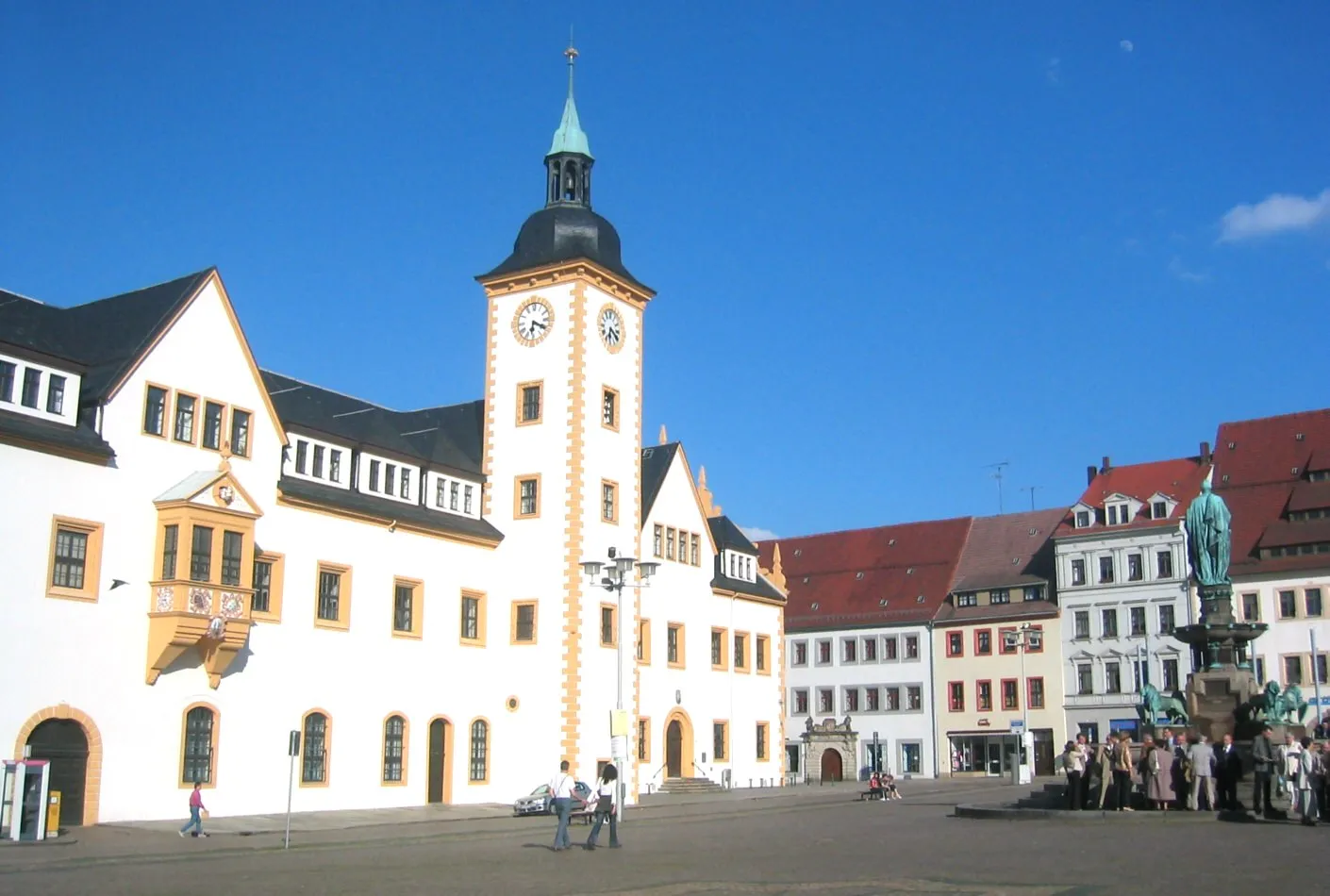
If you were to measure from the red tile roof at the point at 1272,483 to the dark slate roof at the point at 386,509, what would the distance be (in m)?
42.3

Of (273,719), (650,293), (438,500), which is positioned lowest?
(273,719)

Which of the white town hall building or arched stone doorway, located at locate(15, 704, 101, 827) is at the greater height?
the white town hall building

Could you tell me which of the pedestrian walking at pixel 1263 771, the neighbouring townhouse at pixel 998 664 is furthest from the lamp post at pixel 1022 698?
the pedestrian walking at pixel 1263 771

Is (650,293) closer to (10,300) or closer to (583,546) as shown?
(583,546)

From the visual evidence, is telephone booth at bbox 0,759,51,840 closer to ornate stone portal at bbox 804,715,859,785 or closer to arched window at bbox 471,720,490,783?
arched window at bbox 471,720,490,783

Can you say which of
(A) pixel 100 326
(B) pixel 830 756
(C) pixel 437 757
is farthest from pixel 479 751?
(B) pixel 830 756

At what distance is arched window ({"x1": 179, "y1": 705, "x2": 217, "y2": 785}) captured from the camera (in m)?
37.2

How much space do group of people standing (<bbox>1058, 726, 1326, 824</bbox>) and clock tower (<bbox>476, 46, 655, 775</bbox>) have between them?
71.0ft

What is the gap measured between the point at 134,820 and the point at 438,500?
16272 mm

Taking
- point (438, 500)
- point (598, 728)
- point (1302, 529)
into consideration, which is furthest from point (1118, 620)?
point (438, 500)

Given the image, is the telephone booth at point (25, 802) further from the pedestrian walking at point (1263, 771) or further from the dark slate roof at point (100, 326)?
Result: the pedestrian walking at point (1263, 771)

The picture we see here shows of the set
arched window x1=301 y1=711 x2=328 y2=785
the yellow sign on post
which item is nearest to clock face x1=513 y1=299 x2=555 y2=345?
arched window x1=301 y1=711 x2=328 y2=785

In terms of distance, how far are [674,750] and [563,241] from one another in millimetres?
20041

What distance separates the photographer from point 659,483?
5691 centimetres
